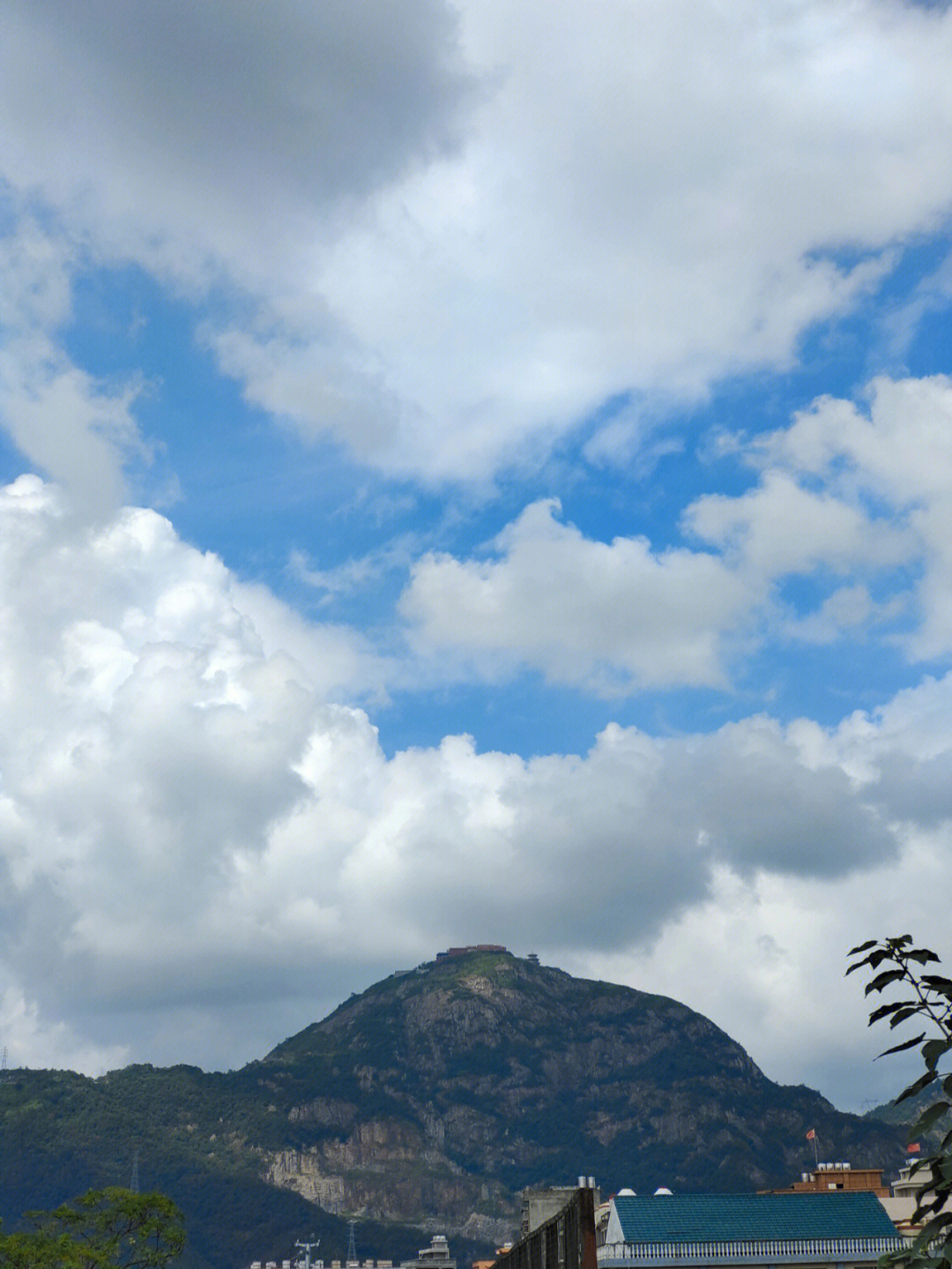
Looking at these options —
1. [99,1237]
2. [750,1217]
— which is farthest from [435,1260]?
[99,1237]

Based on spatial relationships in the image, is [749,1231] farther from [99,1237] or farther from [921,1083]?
[921,1083]

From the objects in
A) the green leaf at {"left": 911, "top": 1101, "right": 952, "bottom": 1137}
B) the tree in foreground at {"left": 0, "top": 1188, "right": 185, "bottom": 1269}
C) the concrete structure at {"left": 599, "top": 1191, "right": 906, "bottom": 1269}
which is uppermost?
the tree in foreground at {"left": 0, "top": 1188, "right": 185, "bottom": 1269}

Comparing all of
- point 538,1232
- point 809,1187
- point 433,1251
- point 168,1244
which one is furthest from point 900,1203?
point 538,1232

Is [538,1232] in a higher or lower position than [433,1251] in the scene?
lower

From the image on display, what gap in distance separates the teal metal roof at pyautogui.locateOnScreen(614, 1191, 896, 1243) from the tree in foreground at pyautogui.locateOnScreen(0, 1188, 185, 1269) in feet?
97.5

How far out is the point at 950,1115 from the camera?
8195 millimetres

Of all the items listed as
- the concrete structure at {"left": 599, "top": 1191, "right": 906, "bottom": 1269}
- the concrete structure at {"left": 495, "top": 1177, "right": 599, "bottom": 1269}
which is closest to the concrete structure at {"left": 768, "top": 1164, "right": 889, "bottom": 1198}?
the concrete structure at {"left": 599, "top": 1191, "right": 906, "bottom": 1269}

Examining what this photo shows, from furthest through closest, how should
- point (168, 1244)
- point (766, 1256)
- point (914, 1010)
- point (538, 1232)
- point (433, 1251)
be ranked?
point (433, 1251) → point (766, 1256) → point (168, 1244) → point (538, 1232) → point (914, 1010)

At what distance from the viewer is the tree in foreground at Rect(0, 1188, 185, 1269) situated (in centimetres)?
7712

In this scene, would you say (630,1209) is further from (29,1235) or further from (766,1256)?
(29,1235)

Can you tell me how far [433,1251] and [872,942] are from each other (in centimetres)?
15365

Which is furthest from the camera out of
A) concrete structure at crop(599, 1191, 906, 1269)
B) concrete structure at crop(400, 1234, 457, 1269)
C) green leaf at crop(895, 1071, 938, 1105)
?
concrete structure at crop(400, 1234, 457, 1269)

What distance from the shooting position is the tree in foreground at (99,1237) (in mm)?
77125

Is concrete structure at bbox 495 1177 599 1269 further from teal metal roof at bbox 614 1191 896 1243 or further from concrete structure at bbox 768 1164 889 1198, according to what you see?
concrete structure at bbox 768 1164 889 1198
